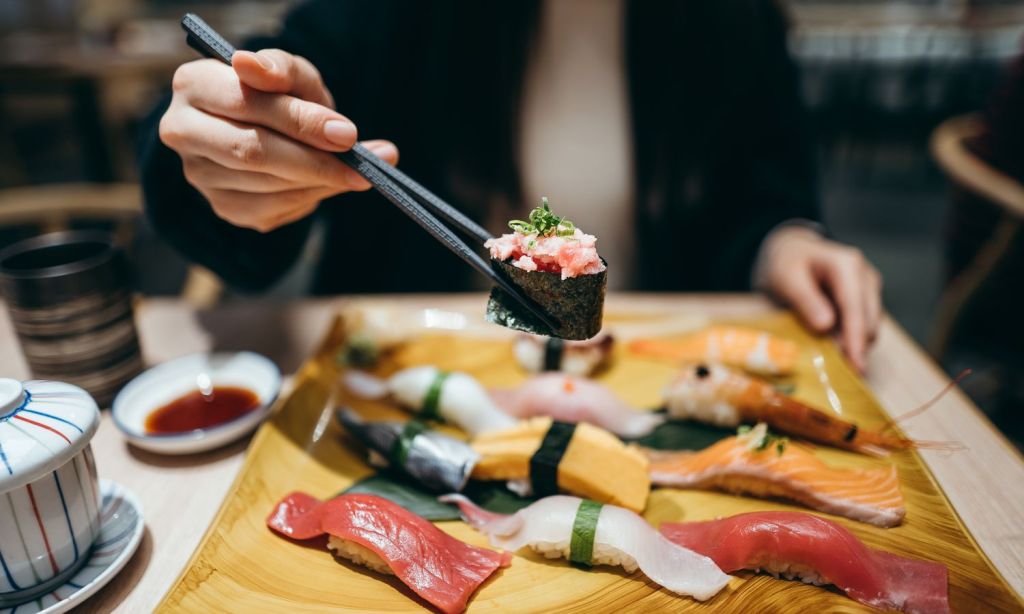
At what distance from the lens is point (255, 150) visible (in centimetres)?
120

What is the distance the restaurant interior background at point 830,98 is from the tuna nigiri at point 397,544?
3.63 m

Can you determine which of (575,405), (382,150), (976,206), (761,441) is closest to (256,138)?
(382,150)

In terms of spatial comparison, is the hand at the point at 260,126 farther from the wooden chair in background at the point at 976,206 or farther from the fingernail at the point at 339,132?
the wooden chair in background at the point at 976,206

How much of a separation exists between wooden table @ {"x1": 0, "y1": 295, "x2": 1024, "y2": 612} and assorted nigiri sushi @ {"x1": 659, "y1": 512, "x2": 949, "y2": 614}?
6.7 inches

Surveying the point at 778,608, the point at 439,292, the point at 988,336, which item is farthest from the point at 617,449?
the point at 988,336

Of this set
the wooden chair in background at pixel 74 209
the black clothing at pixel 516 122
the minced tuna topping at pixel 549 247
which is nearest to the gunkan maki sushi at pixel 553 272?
the minced tuna topping at pixel 549 247

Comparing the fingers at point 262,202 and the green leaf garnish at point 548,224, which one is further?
the fingers at point 262,202

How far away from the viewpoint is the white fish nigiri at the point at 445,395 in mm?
1565

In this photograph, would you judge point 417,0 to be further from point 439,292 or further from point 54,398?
point 54,398

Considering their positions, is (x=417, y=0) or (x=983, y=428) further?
(x=417, y=0)

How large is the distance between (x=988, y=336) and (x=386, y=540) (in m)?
2.90

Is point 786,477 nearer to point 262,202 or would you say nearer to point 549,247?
point 549,247

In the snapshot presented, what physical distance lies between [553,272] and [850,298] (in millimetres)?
1211

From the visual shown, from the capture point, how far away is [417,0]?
7.39 ft
